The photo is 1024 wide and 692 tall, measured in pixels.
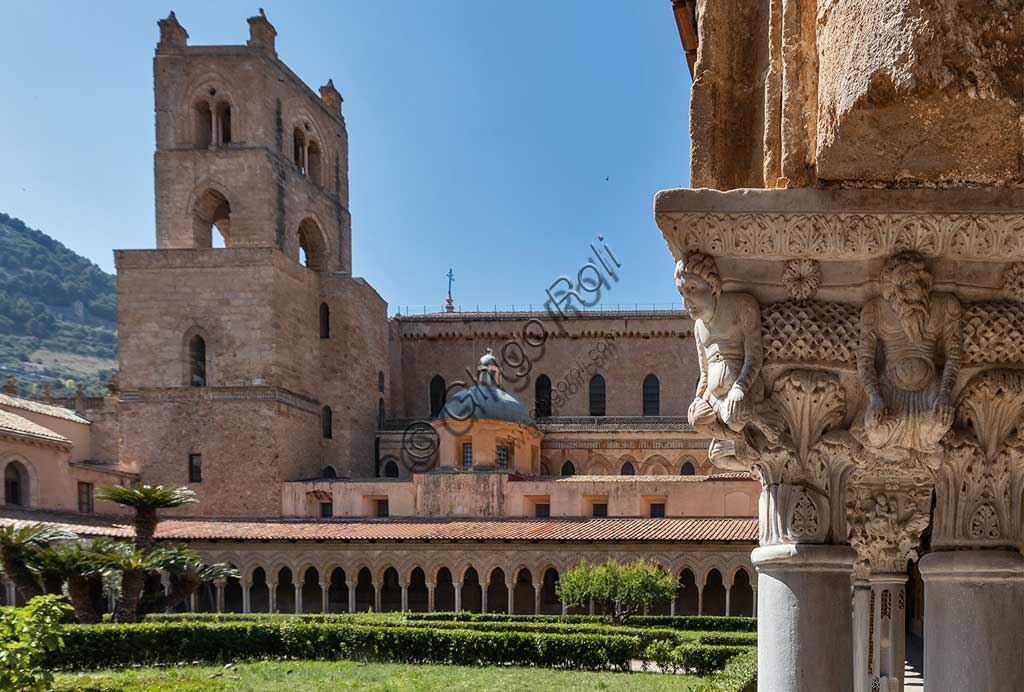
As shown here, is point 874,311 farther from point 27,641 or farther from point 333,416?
point 333,416

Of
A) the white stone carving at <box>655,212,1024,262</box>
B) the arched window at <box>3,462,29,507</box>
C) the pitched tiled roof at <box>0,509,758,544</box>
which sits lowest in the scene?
the pitched tiled roof at <box>0,509,758,544</box>

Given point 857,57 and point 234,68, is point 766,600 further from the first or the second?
point 234,68

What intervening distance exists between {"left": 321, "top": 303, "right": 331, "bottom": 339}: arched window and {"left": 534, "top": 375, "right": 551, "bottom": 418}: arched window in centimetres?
887

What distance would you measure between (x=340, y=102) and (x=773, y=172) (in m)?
41.0

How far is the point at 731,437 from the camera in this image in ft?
7.89

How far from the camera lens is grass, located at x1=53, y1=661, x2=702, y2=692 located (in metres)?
12.5

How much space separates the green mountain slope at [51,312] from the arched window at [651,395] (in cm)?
8151

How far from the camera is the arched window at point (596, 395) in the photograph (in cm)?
3850

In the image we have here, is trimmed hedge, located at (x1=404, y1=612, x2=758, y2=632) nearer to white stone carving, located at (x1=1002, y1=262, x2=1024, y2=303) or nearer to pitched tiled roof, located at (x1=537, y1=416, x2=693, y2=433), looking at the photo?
pitched tiled roof, located at (x1=537, y1=416, x2=693, y2=433)

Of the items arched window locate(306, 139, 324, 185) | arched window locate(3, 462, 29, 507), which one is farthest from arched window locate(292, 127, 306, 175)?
arched window locate(3, 462, 29, 507)

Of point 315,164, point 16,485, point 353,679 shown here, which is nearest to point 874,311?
point 353,679

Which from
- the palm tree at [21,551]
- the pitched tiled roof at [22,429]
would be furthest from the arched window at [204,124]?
the palm tree at [21,551]

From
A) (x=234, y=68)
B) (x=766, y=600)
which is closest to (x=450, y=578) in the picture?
(x=234, y=68)

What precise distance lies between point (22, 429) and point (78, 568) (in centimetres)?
1223
